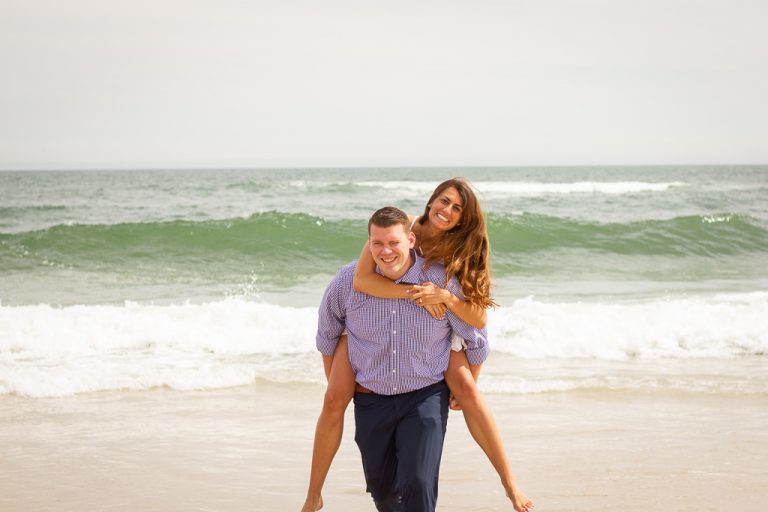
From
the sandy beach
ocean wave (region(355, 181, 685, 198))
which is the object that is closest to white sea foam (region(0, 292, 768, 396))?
the sandy beach

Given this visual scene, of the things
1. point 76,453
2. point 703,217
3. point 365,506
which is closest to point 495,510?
point 365,506

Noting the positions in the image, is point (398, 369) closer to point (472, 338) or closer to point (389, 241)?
point (472, 338)

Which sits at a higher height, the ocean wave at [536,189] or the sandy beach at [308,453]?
the ocean wave at [536,189]

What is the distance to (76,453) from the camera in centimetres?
529

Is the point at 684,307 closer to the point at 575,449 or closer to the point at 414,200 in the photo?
the point at 575,449

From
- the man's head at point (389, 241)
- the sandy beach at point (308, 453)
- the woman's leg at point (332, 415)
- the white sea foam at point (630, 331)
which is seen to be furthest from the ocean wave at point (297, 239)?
the man's head at point (389, 241)

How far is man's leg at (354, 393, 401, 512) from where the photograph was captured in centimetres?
338

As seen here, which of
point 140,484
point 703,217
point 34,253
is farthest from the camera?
point 703,217

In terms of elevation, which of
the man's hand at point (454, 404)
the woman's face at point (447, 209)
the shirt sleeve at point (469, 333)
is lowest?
the man's hand at point (454, 404)

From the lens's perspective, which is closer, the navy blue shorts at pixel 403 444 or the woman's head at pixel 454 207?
the navy blue shorts at pixel 403 444

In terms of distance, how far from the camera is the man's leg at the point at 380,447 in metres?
3.38

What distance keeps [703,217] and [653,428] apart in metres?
19.1

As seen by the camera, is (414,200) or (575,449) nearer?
(575,449)

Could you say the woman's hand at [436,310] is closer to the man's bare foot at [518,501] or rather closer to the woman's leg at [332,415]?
the woman's leg at [332,415]
